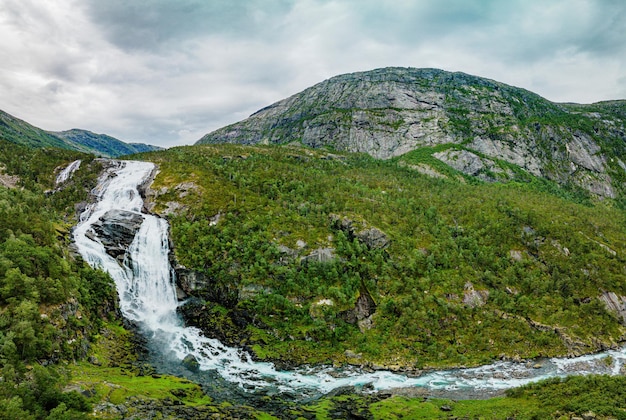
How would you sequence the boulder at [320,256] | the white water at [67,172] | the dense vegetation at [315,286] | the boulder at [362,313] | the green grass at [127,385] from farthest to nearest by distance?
the white water at [67,172], the boulder at [320,256], the boulder at [362,313], the dense vegetation at [315,286], the green grass at [127,385]

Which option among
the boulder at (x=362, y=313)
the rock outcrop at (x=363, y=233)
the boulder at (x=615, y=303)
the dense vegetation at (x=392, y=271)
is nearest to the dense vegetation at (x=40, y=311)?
the dense vegetation at (x=392, y=271)

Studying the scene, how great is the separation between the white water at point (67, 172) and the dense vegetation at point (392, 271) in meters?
25.1

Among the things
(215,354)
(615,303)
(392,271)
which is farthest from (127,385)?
(615,303)

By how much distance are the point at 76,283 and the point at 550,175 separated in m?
194

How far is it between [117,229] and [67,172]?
42.9m

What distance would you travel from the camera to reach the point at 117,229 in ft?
204

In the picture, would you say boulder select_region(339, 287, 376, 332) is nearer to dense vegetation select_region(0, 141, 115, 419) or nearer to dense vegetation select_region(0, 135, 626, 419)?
dense vegetation select_region(0, 135, 626, 419)

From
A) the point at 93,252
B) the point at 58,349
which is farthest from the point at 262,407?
the point at 93,252

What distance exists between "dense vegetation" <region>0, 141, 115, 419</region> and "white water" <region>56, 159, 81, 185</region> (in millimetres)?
30576

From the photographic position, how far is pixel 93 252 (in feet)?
182

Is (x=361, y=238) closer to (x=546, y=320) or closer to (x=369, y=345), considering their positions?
(x=369, y=345)

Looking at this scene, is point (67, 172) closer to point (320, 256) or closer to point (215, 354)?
point (320, 256)

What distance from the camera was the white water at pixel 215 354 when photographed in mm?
41062

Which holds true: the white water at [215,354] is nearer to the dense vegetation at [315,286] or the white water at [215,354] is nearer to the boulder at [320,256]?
the dense vegetation at [315,286]
